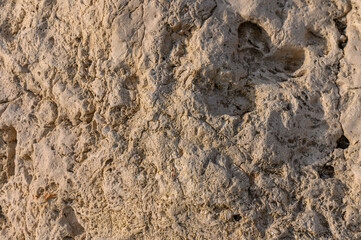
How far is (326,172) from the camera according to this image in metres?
1.80

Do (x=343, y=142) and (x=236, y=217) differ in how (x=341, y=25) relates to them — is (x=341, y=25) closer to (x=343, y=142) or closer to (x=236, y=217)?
(x=343, y=142)

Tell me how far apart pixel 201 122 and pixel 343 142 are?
59 centimetres

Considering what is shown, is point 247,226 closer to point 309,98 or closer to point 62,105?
point 309,98

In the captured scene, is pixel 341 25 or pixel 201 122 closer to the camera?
pixel 201 122

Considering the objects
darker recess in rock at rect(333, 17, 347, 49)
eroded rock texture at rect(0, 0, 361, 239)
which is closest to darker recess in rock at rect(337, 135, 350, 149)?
eroded rock texture at rect(0, 0, 361, 239)

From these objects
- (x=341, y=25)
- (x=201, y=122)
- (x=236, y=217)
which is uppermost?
(x=341, y=25)

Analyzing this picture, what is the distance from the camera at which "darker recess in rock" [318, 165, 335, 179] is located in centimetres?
179

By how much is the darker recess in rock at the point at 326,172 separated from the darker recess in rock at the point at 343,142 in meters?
0.10

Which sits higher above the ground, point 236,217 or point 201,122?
point 201,122

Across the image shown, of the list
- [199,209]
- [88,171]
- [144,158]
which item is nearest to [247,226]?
[199,209]

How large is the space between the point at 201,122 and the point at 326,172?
0.55 meters

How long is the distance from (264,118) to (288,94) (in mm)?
149

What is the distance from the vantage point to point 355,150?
5.83 ft

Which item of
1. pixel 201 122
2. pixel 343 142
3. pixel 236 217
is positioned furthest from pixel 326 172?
pixel 201 122
